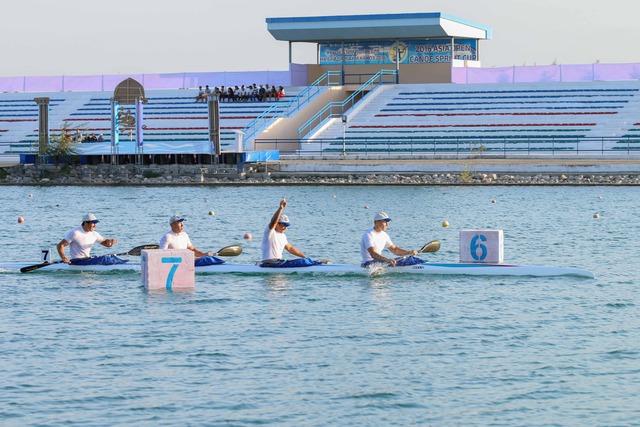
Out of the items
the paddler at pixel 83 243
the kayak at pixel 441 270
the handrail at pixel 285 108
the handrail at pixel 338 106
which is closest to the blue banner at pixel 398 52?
the handrail at pixel 338 106

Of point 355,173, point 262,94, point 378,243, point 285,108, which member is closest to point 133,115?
point 285,108

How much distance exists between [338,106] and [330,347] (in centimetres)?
5159

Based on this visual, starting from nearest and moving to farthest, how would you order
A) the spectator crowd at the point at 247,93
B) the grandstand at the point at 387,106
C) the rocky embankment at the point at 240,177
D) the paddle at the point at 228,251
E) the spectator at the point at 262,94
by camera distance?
the paddle at the point at 228,251
the rocky embankment at the point at 240,177
the grandstand at the point at 387,106
the spectator crowd at the point at 247,93
the spectator at the point at 262,94

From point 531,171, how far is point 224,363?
122 feet

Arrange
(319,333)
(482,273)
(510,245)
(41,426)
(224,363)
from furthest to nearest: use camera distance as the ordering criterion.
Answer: (510,245)
(482,273)
(319,333)
(224,363)
(41,426)

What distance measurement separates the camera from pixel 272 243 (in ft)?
79.0

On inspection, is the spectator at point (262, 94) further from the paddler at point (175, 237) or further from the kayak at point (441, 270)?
the paddler at point (175, 237)

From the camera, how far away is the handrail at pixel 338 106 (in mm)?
66525

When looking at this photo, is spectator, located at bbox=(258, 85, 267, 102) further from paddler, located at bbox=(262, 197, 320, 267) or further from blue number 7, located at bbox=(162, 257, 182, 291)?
blue number 7, located at bbox=(162, 257, 182, 291)

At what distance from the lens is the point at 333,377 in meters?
16.0

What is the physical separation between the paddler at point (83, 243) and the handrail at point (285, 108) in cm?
3821

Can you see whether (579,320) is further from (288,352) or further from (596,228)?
(596,228)

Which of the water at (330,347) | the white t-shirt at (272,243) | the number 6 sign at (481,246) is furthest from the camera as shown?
the number 6 sign at (481,246)

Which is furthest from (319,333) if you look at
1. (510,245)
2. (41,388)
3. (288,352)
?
(510,245)
